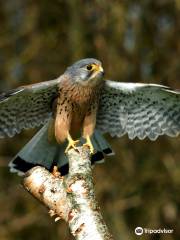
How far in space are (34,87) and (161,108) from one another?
1.00 m

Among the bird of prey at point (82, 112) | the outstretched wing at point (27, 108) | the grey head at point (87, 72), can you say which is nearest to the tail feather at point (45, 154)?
the bird of prey at point (82, 112)

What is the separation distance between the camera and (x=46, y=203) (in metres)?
2.98

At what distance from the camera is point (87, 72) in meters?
4.59

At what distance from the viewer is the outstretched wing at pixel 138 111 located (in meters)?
4.75

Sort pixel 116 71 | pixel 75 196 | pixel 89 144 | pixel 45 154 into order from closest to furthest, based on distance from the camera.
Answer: pixel 75 196 → pixel 89 144 → pixel 45 154 → pixel 116 71

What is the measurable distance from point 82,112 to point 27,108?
0.39 m

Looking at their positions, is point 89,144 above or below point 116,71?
above

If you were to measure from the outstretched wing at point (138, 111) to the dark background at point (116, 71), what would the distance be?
6.66ft

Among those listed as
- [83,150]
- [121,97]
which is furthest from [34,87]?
[83,150]

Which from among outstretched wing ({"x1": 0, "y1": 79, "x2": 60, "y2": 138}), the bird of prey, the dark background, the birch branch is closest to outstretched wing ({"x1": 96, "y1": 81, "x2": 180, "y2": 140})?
the bird of prey

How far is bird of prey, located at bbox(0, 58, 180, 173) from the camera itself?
4574 millimetres

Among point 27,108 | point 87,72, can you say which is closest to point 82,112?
point 87,72

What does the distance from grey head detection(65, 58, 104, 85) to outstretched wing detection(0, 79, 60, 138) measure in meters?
0.17

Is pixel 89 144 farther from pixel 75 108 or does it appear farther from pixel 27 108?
pixel 27 108
